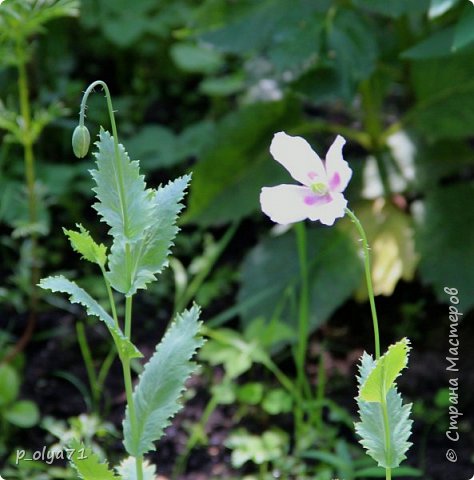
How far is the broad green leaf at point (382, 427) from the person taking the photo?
0.94 metres

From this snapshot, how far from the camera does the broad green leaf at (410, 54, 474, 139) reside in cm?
182

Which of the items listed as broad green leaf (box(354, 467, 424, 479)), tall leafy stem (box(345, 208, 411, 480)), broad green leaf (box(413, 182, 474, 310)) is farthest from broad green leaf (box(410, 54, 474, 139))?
tall leafy stem (box(345, 208, 411, 480))

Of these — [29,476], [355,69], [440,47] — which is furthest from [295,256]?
[29,476]

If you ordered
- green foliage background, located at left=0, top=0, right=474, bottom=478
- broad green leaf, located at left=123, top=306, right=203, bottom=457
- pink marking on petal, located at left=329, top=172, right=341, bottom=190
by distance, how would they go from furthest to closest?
1. green foliage background, located at left=0, top=0, right=474, bottom=478
2. broad green leaf, located at left=123, top=306, right=203, bottom=457
3. pink marking on petal, located at left=329, top=172, right=341, bottom=190

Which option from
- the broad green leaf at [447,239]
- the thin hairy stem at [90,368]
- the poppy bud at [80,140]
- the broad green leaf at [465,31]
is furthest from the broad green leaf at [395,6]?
the poppy bud at [80,140]

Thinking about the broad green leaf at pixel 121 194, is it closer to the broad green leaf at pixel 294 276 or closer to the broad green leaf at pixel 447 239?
the broad green leaf at pixel 294 276

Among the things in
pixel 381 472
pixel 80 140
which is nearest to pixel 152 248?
pixel 80 140

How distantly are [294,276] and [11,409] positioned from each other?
611mm

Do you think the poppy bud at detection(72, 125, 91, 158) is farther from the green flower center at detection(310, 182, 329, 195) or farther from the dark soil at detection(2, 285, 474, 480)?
the dark soil at detection(2, 285, 474, 480)

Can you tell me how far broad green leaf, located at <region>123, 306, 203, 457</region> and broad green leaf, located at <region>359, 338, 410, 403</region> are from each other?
0.67ft

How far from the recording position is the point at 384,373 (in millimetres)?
902

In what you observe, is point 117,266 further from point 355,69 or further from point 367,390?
point 355,69

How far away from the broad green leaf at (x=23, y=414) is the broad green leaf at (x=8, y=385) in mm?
17

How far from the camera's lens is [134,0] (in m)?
2.47
